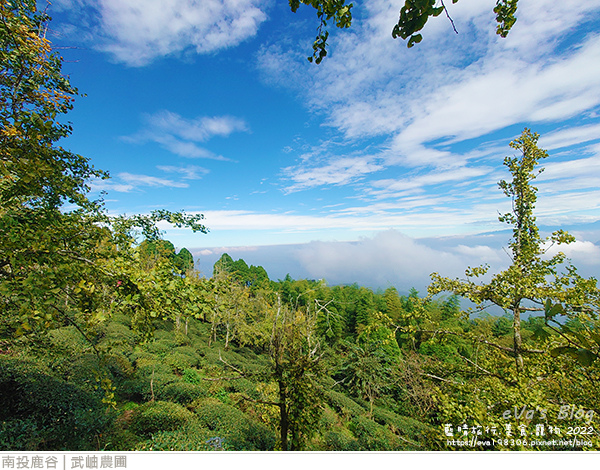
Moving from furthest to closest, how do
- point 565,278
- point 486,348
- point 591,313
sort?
point 486,348 < point 565,278 < point 591,313

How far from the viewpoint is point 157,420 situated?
6965 mm

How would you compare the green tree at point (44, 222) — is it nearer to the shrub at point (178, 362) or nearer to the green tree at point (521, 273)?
the green tree at point (521, 273)

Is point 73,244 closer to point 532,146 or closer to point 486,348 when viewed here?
point 532,146

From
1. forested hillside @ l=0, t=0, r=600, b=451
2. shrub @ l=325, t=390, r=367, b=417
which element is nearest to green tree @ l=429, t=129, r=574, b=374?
forested hillside @ l=0, t=0, r=600, b=451

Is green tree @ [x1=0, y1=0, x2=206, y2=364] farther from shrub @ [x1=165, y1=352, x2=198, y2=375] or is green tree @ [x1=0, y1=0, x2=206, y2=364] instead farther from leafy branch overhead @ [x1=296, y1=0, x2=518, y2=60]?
→ shrub @ [x1=165, y1=352, x2=198, y2=375]

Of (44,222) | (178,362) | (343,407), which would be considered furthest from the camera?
(343,407)

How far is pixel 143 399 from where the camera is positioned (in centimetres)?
909

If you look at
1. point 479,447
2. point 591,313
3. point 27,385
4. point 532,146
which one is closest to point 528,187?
point 532,146

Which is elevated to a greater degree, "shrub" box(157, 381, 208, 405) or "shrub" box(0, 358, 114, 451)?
"shrub" box(0, 358, 114, 451)

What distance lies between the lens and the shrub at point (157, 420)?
681 centimetres

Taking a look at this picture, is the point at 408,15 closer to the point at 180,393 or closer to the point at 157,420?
the point at 157,420

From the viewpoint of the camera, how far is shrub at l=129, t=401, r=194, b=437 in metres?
6.81

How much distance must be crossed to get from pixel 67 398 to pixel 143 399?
12.5 ft

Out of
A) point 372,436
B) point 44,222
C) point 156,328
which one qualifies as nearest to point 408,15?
point 44,222
